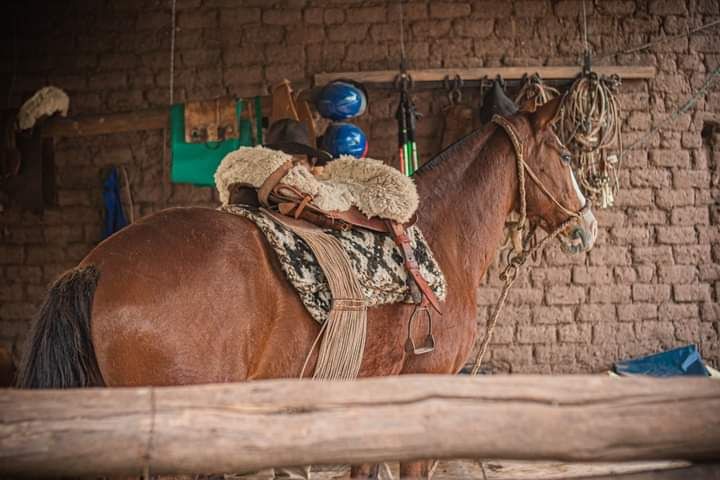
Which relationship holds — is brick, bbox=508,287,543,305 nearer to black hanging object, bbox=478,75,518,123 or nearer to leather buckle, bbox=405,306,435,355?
black hanging object, bbox=478,75,518,123

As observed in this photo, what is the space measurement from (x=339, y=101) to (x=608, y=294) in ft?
9.75

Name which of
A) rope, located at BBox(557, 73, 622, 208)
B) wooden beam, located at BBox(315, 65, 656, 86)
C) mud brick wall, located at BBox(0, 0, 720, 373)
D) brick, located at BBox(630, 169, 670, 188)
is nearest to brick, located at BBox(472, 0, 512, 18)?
mud brick wall, located at BBox(0, 0, 720, 373)

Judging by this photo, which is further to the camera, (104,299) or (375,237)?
(375,237)

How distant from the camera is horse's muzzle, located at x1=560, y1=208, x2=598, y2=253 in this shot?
3635 millimetres

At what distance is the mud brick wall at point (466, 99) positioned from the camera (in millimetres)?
5613

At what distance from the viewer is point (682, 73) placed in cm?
580

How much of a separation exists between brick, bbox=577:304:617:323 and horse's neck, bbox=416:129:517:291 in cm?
243

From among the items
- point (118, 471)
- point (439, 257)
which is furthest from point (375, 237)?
point (118, 471)

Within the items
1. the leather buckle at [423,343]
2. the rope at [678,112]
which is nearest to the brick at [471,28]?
the rope at [678,112]

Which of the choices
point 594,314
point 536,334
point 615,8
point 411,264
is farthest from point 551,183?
point 615,8

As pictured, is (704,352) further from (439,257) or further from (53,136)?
(53,136)

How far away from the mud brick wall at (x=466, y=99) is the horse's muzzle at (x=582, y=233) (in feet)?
6.32

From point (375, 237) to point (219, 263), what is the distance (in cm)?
88

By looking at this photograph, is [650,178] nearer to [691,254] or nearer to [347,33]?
[691,254]
